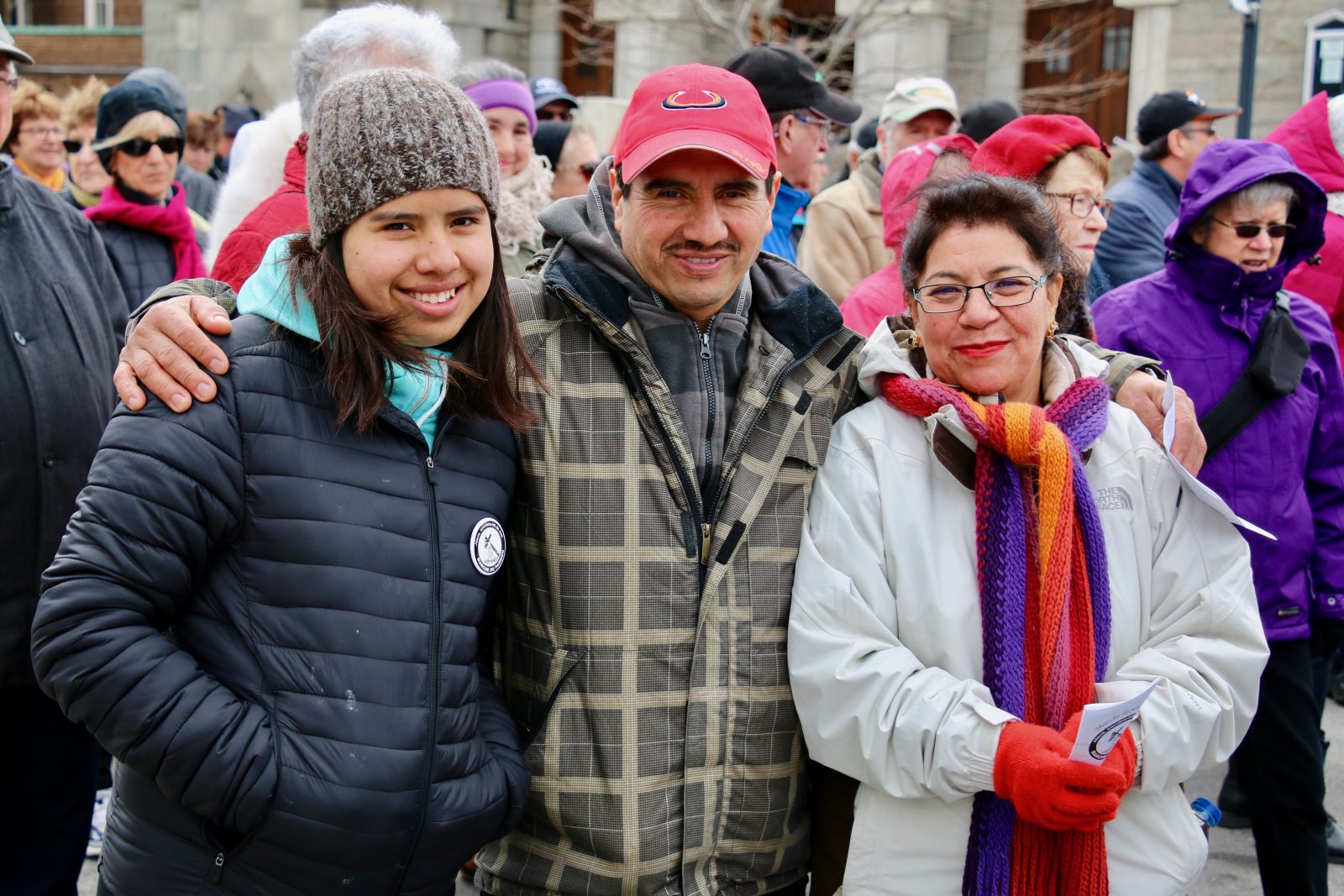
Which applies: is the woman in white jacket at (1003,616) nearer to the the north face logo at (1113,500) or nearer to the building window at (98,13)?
the the north face logo at (1113,500)

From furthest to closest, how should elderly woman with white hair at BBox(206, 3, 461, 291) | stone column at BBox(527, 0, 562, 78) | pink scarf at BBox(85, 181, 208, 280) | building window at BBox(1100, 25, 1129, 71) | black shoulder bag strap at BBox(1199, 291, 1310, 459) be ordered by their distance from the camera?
1. stone column at BBox(527, 0, 562, 78)
2. building window at BBox(1100, 25, 1129, 71)
3. pink scarf at BBox(85, 181, 208, 280)
4. black shoulder bag strap at BBox(1199, 291, 1310, 459)
5. elderly woman with white hair at BBox(206, 3, 461, 291)

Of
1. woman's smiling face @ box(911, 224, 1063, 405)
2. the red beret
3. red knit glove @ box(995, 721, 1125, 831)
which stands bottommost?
red knit glove @ box(995, 721, 1125, 831)

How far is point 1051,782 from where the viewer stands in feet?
7.45

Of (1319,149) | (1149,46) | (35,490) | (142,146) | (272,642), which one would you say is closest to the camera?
(272,642)

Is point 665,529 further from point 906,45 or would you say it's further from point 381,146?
point 906,45

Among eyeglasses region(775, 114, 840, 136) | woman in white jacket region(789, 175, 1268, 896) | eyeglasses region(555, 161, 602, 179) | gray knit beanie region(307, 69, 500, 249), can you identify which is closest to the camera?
gray knit beanie region(307, 69, 500, 249)

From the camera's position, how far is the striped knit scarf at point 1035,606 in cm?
245

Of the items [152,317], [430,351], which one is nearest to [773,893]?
[430,351]

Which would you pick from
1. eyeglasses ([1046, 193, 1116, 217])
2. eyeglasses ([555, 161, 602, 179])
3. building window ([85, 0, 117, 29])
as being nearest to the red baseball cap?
eyeglasses ([1046, 193, 1116, 217])

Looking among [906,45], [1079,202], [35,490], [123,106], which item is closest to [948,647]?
[1079,202]

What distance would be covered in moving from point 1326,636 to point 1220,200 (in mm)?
1325

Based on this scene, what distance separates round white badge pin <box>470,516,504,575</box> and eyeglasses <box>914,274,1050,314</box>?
1031 mm

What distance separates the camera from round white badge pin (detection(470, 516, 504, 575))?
2.30m

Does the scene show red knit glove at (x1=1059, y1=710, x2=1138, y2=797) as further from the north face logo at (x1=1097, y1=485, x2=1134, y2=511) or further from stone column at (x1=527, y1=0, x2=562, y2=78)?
stone column at (x1=527, y1=0, x2=562, y2=78)
